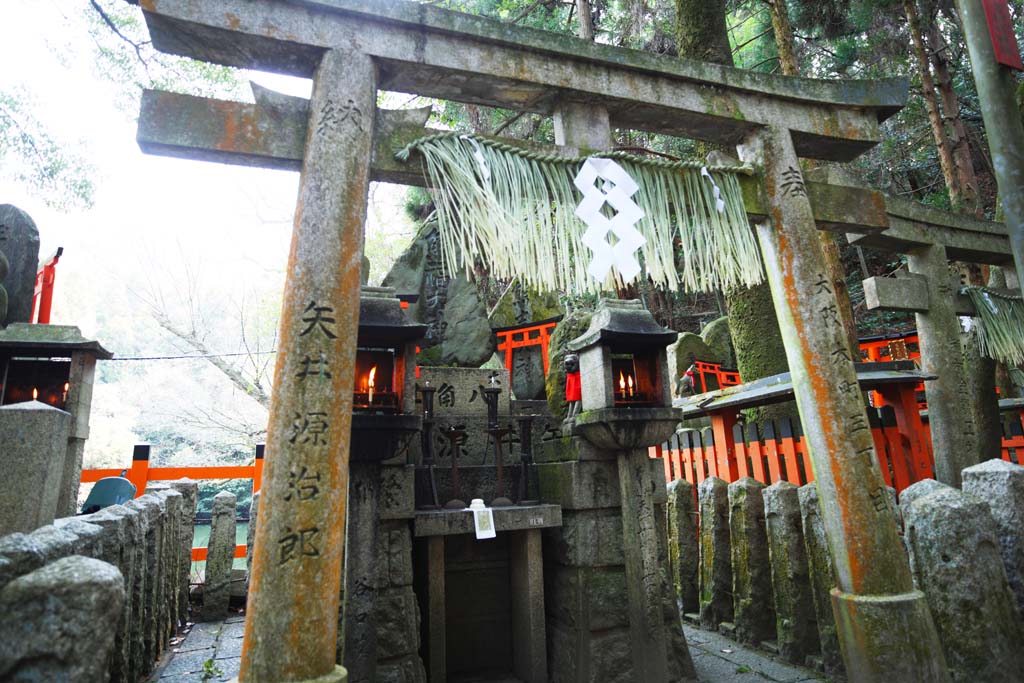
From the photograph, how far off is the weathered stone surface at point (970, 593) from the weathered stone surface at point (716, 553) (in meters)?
2.41

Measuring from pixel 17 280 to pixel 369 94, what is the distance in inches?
269

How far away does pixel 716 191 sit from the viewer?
3.98 metres

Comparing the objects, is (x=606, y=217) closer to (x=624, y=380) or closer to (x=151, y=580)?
(x=624, y=380)

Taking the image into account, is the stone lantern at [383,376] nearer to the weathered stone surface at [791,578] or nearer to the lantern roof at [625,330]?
the lantern roof at [625,330]

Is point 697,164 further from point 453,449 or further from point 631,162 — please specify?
point 453,449

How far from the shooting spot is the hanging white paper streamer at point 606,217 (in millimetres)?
3588

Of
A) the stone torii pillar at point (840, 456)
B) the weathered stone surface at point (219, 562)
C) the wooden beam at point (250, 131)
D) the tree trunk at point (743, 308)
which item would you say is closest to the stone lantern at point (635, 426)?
the stone torii pillar at point (840, 456)

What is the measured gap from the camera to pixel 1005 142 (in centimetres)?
363

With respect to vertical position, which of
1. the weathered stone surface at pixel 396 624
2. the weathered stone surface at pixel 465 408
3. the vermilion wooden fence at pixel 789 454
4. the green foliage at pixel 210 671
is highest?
Answer: the weathered stone surface at pixel 465 408

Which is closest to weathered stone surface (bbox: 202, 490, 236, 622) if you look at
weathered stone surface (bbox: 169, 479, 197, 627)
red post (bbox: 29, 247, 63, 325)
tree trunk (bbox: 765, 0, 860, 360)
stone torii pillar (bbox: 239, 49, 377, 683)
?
weathered stone surface (bbox: 169, 479, 197, 627)

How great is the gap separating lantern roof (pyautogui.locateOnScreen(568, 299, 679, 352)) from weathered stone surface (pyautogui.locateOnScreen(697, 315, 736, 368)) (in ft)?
28.8

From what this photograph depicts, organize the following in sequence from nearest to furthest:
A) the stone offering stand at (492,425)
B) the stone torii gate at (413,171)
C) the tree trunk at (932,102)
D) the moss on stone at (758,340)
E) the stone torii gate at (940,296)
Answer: the stone torii gate at (413,171) → the stone offering stand at (492,425) → the stone torii gate at (940,296) → the moss on stone at (758,340) → the tree trunk at (932,102)

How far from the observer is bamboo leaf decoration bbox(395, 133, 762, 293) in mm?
3346

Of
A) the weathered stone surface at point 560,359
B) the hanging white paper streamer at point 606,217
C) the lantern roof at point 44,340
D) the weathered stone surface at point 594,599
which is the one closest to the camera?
the hanging white paper streamer at point 606,217
